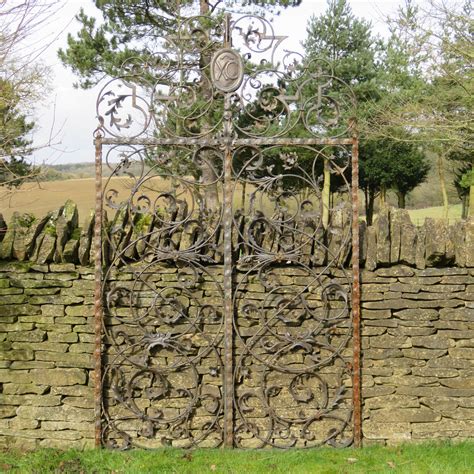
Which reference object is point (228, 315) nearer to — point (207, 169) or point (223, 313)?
point (223, 313)

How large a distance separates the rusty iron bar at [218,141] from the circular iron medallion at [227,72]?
0.46 m

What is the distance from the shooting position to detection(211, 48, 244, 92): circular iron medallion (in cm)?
524

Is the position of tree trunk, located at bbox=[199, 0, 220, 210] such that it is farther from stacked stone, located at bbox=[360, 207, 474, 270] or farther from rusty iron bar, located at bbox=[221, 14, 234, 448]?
stacked stone, located at bbox=[360, 207, 474, 270]

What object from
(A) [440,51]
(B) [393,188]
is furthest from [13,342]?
(B) [393,188]

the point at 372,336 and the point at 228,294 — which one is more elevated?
the point at 228,294

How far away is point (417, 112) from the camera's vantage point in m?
13.8

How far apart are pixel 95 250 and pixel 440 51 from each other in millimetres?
10214

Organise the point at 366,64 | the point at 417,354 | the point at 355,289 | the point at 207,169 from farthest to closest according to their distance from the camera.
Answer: the point at 366,64 → the point at 207,169 → the point at 417,354 → the point at 355,289

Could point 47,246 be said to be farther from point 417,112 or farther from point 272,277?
point 417,112

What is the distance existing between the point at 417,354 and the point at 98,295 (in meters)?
2.73

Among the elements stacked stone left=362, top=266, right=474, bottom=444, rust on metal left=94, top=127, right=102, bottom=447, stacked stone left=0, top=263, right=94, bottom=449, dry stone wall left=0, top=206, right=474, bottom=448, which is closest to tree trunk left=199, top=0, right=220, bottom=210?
rust on metal left=94, top=127, right=102, bottom=447

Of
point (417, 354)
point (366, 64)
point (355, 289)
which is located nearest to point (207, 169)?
point (355, 289)

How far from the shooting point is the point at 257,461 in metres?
4.94

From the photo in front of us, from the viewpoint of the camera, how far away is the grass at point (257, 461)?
4805mm
